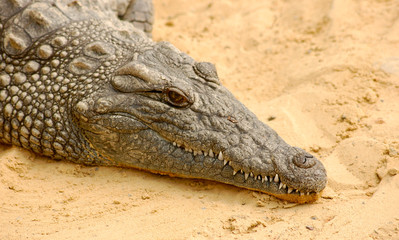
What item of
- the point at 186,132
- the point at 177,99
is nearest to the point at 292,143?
the point at 186,132

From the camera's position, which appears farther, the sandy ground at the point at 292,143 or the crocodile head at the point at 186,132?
the crocodile head at the point at 186,132

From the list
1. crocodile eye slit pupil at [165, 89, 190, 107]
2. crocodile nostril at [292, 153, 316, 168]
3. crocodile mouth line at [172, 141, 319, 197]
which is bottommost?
crocodile mouth line at [172, 141, 319, 197]

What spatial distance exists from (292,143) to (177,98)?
1383 mm

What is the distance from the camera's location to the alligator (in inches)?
142

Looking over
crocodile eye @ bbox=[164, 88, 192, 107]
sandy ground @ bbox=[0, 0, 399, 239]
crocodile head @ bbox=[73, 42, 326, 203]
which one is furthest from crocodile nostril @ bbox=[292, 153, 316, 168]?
crocodile eye @ bbox=[164, 88, 192, 107]

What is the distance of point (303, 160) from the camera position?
3572 mm

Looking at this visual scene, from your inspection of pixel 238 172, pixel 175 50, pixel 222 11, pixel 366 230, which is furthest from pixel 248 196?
pixel 222 11

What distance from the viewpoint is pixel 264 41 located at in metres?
6.14

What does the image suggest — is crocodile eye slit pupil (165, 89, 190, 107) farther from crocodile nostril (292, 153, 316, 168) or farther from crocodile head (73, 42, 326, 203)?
crocodile nostril (292, 153, 316, 168)

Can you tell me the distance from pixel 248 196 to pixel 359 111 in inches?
69.8

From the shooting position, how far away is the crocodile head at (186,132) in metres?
3.57

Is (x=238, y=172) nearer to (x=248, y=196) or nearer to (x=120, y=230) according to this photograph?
(x=248, y=196)

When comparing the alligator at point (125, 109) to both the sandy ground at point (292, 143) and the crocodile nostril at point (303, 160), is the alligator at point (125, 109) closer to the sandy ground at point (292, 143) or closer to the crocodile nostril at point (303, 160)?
the crocodile nostril at point (303, 160)

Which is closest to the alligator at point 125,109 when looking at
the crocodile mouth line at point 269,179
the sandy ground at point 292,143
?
the crocodile mouth line at point 269,179
